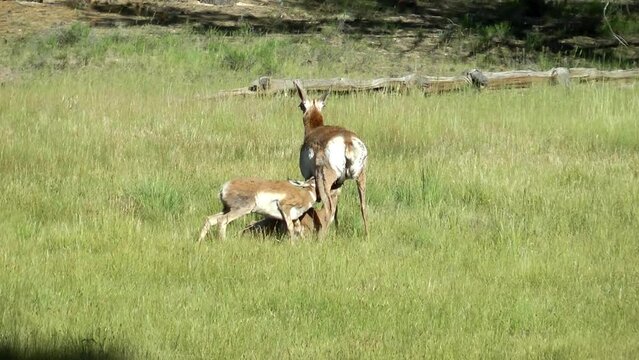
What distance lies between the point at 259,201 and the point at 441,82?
8.56 m

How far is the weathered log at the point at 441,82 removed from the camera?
16.1 m

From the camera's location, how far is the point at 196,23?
25250mm

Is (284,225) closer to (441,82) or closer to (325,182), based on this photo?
(325,182)

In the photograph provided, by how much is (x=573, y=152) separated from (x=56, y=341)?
26.4 ft

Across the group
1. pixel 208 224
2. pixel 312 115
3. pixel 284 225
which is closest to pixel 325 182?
Answer: pixel 284 225

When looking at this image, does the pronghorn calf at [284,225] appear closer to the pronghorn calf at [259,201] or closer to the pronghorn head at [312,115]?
the pronghorn calf at [259,201]

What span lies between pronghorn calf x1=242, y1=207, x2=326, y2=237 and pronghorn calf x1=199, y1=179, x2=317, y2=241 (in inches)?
11.1

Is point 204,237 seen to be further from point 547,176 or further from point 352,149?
point 547,176

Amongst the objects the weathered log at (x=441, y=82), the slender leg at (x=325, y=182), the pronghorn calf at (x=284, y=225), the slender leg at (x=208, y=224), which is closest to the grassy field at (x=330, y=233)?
the slender leg at (x=208, y=224)

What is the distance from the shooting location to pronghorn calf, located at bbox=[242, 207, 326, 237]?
935cm

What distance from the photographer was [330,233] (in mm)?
9562

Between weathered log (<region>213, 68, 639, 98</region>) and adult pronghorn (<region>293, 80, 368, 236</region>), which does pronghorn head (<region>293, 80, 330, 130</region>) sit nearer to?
adult pronghorn (<region>293, 80, 368, 236</region>)

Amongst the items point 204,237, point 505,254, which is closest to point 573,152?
point 505,254

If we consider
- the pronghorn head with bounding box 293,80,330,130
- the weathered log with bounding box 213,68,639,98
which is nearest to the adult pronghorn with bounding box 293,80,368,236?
the pronghorn head with bounding box 293,80,330,130
